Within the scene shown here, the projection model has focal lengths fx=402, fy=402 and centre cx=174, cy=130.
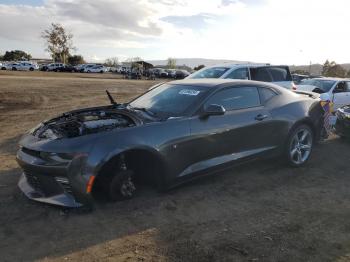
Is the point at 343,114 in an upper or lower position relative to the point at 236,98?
lower

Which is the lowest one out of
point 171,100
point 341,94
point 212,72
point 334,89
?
point 341,94

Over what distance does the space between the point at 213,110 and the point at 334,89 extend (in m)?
9.57

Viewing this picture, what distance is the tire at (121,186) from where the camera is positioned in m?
4.85

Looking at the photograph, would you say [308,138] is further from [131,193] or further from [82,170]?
[82,170]

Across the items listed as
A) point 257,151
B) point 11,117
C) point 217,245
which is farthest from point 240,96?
point 11,117

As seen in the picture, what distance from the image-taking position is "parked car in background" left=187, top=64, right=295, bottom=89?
1135 centimetres

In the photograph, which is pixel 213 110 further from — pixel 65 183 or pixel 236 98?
pixel 65 183

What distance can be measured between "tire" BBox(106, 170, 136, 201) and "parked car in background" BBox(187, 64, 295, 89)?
6.69m

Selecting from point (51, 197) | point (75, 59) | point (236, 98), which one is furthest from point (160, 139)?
point (75, 59)

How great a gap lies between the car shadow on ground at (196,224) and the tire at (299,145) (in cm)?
72

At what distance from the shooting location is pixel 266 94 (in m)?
6.48

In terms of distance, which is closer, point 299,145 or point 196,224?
point 196,224

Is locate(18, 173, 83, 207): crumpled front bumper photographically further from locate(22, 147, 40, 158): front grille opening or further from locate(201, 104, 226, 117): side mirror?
locate(201, 104, 226, 117): side mirror

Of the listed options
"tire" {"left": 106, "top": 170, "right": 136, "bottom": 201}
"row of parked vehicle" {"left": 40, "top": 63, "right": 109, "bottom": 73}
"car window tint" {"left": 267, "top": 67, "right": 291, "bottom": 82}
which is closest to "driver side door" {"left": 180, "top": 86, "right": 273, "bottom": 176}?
"tire" {"left": 106, "top": 170, "right": 136, "bottom": 201}
